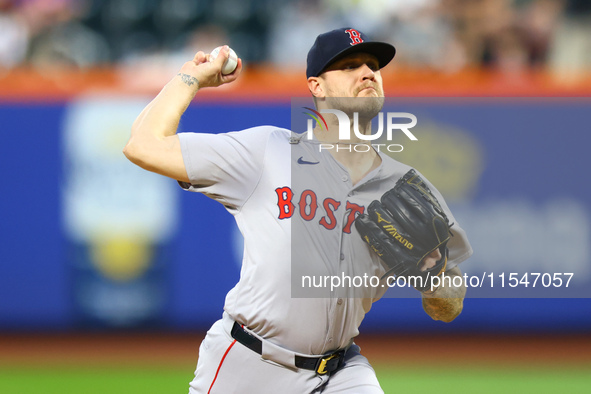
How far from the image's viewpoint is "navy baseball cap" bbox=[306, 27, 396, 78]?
3.65 m

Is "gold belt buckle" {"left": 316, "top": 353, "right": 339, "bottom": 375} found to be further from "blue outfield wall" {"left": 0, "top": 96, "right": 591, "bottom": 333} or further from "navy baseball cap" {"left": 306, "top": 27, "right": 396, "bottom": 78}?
"blue outfield wall" {"left": 0, "top": 96, "right": 591, "bottom": 333}

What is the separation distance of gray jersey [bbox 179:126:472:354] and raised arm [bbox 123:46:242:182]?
0.05 m

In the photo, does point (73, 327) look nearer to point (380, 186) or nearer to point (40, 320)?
point (40, 320)

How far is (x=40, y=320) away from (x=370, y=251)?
460 centimetres

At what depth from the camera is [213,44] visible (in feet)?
28.7

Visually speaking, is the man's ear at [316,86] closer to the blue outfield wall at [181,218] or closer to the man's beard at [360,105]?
the man's beard at [360,105]

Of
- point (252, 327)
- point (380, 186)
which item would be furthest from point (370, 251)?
point (252, 327)

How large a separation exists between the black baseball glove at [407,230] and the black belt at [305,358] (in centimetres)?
45

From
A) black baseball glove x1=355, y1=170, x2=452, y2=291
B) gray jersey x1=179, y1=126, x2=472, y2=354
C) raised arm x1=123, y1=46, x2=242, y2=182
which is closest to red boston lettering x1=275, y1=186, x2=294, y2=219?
gray jersey x1=179, y1=126, x2=472, y2=354

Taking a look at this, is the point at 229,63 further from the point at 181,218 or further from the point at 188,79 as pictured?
the point at 181,218

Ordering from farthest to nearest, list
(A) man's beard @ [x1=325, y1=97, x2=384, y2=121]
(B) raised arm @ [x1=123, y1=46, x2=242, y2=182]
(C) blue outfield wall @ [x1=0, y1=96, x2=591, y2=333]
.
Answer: (C) blue outfield wall @ [x1=0, y1=96, x2=591, y2=333], (A) man's beard @ [x1=325, y1=97, x2=384, y2=121], (B) raised arm @ [x1=123, y1=46, x2=242, y2=182]

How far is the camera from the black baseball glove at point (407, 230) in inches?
140

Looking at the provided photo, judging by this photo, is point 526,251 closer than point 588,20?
Yes

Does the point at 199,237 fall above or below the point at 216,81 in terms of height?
below
